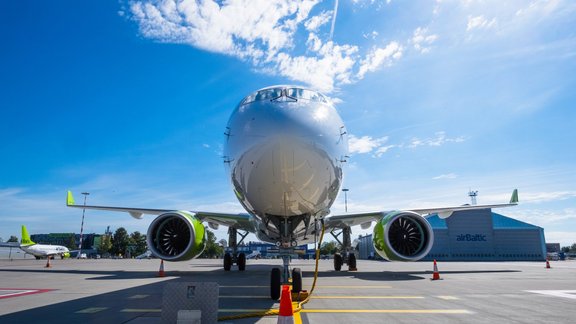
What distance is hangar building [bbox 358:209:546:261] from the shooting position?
171 feet

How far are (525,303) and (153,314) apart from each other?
682 cm

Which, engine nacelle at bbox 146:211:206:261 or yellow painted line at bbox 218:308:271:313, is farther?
engine nacelle at bbox 146:211:206:261

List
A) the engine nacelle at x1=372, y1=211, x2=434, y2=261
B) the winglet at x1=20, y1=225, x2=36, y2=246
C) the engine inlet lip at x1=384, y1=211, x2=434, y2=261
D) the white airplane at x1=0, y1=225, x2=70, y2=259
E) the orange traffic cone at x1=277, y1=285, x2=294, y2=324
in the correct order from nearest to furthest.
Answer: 1. the orange traffic cone at x1=277, y1=285, x2=294, y2=324
2. the engine inlet lip at x1=384, y1=211, x2=434, y2=261
3. the engine nacelle at x1=372, y1=211, x2=434, y2=261
4. the winglet at x1=20, y1=225, x2=36, y2=246
5. the white airplane at x1=0, y1=225, x2=70, y2=259

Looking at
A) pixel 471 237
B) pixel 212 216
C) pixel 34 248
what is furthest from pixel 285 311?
pixel 471 237

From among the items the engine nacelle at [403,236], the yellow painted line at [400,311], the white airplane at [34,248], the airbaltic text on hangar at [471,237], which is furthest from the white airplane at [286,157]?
the airbaltic text on hangar at [471,237]

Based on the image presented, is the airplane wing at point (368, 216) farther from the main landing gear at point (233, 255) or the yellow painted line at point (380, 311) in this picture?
the yellow painted line at point (380, 311)

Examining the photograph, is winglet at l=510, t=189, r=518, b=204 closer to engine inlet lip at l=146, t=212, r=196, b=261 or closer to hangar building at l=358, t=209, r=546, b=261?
engine inlet lip at l=146, t=212, r=196, b=261

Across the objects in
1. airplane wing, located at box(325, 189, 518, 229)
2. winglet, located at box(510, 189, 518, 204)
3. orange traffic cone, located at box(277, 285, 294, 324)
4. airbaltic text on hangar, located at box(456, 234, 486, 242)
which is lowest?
airbaltic text on hangar, located at box(456, 234, 486, 242)

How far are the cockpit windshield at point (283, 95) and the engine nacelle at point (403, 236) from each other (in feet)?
18.7

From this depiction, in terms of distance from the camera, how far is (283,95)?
6.50 m

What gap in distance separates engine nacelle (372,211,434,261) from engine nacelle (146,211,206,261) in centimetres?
579

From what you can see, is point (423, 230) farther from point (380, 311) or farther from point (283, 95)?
point (283, 95)

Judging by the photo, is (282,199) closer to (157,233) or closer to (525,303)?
(525,303)

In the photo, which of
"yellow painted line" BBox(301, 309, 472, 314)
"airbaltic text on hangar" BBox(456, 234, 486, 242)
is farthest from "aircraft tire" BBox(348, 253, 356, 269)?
"airbaltic text on hangar" BBox(456, 234, 486, 242)
